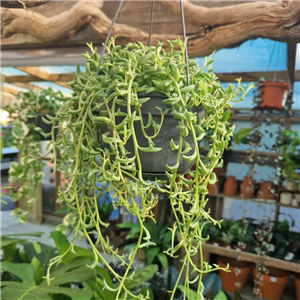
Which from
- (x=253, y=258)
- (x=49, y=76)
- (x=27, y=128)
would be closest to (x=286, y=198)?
(x=253, y=258)

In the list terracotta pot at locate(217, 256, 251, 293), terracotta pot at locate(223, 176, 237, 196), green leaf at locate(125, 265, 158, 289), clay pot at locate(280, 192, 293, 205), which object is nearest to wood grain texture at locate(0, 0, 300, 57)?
clay pot at locate(280, 192, 293, 205)

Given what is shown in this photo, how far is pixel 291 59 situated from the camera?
4.27ft

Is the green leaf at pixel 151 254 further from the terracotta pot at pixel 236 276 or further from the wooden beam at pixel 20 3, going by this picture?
the wooden beam at pixel 20 3

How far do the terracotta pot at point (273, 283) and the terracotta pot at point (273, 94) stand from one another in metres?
0.83

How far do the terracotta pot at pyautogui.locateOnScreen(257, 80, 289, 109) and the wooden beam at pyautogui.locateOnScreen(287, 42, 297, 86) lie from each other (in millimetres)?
48

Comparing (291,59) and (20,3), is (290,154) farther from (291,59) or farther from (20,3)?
(20,3)

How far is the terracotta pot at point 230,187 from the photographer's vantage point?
176 cm

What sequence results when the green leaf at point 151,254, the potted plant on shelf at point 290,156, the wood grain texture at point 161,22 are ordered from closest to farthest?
the wood grain texture at point 161,22 → the potted plant on shelf at point 290,156 → the green leaf at point 151,254

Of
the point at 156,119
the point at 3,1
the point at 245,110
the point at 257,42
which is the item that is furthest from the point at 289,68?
the point at 3,1

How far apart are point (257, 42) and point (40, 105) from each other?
1154 millimetres

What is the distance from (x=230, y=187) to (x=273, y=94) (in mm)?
616

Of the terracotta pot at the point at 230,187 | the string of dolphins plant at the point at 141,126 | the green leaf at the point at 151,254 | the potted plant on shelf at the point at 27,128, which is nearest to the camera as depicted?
the string of dolphins plant at the point at 141,126

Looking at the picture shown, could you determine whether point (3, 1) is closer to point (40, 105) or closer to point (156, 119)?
point (40, 105)

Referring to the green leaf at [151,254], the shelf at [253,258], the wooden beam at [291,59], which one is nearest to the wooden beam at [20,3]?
the wooden beam at [291,59]
